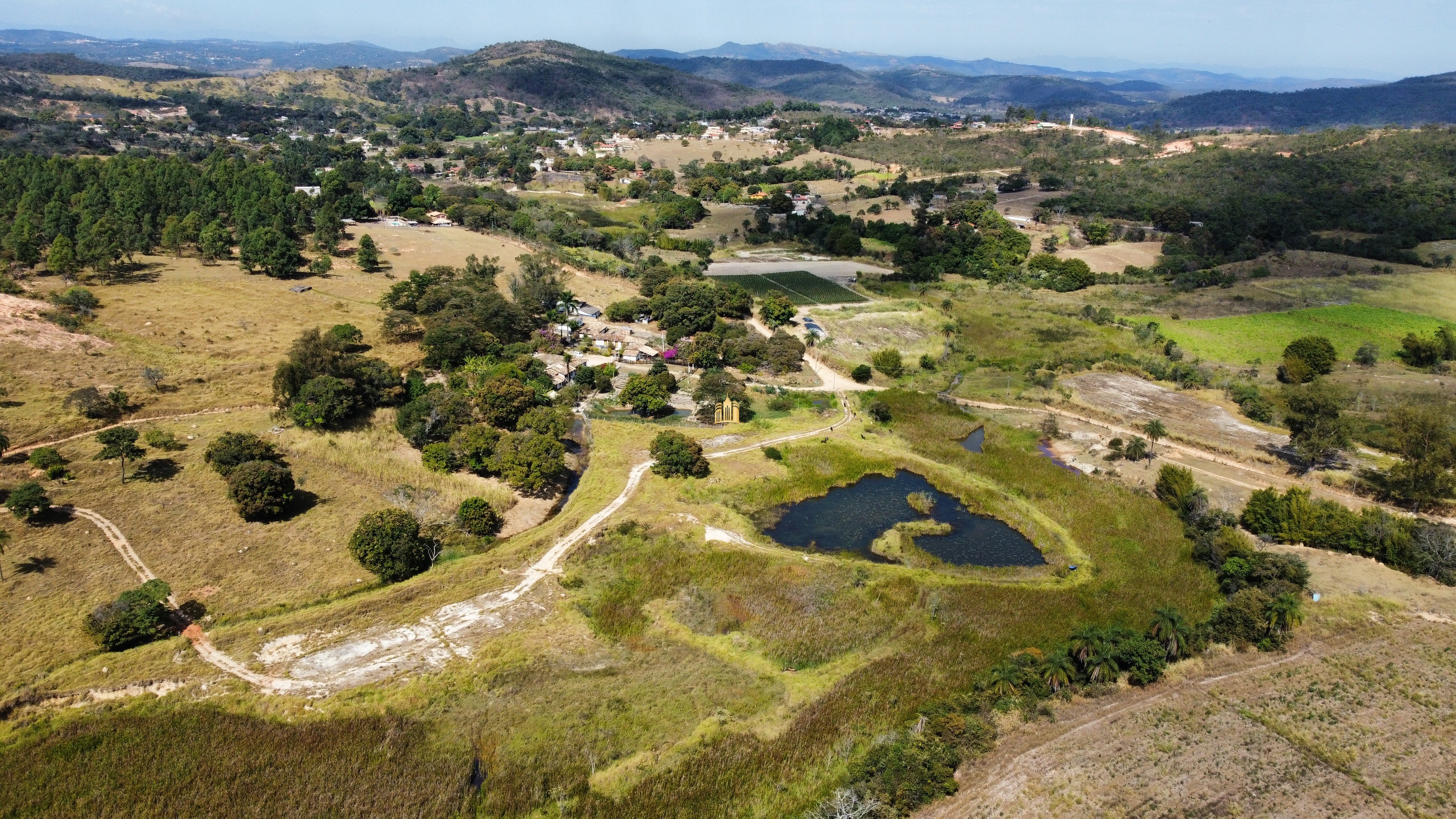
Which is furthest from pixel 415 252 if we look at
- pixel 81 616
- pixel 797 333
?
pixel 81 616

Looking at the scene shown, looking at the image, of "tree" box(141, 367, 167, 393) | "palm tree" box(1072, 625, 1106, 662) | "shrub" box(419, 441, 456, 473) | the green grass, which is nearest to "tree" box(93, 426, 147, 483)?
"tree" box(141, 367, 167, 393)

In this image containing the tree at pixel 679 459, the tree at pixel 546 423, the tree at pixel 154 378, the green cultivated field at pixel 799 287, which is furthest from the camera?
the green cultivated field at pixel 799 287

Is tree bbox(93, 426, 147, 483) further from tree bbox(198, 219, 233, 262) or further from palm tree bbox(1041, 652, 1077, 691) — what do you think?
palm tree bbox(1041, 652, 1077, 691)

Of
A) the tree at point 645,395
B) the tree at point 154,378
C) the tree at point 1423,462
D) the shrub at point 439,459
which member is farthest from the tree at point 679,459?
the tree at point 1423,462

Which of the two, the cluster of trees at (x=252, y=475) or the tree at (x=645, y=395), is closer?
the cluster of trees at (x=252, y=475)

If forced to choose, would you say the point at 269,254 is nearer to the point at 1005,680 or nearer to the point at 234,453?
the point at 234,453

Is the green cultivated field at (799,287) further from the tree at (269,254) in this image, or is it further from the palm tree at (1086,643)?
the palm tree at (1086,643)
